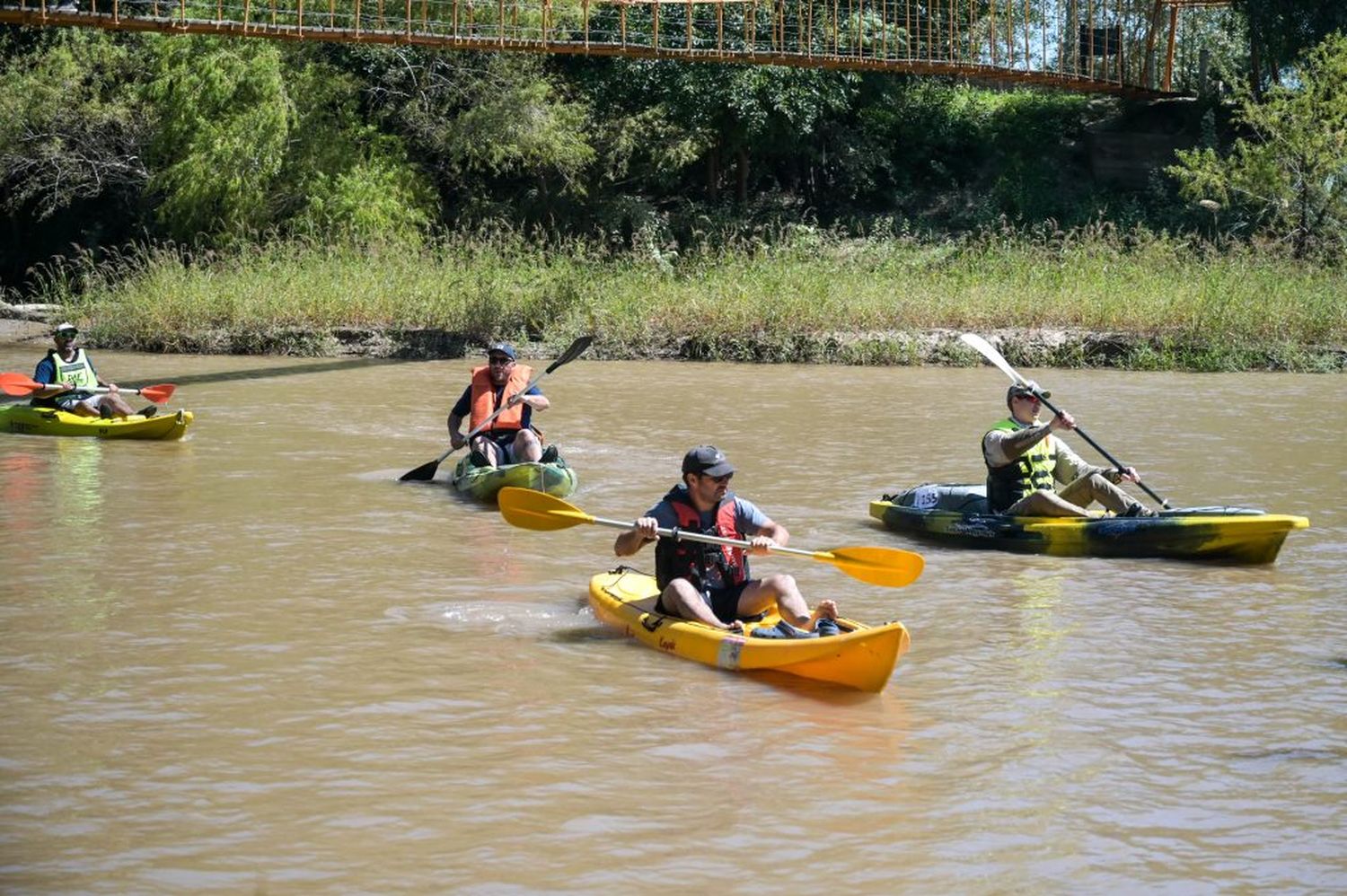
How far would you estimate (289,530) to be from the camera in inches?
382

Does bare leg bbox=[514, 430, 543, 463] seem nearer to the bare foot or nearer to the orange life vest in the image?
the orange life vest

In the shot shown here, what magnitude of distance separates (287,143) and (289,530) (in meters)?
17.2

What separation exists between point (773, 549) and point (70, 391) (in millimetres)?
8620

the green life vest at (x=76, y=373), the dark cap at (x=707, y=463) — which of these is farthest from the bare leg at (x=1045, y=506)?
the green life vest at (x=76, y=373)

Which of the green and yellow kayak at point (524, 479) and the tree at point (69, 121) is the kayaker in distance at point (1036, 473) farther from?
the tree at point (69, 121)

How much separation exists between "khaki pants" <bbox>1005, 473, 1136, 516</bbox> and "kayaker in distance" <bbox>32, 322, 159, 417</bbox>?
745 centimetres

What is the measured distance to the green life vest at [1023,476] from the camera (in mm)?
9367

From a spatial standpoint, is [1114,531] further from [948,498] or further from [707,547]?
[707,547]

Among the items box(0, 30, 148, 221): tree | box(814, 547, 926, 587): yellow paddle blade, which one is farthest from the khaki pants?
box(0, 30, 148, 221): tree

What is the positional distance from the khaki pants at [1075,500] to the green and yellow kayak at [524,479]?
269 centimetres

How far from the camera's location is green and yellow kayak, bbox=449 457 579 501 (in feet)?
34.2

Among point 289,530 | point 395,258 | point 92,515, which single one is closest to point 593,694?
point 289,530

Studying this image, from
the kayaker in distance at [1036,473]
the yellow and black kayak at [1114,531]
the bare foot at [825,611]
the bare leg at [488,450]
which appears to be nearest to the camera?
the bare foot at [825,611]

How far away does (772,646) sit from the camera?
255 inches
